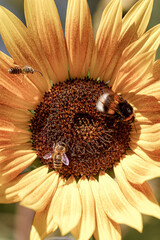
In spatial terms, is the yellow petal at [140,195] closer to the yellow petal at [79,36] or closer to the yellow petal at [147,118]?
the yellow petal at [147,118]

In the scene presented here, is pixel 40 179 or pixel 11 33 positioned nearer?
pixel 11 33

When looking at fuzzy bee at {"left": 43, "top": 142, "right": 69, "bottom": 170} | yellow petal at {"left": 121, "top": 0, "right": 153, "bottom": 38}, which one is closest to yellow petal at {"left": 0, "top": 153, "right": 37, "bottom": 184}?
fuzzy bee at {"left": 43, "top": 142, "right": 69, "bottom": 170}

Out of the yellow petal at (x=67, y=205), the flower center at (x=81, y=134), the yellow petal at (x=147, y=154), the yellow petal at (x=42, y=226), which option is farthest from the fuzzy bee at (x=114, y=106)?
the yellow petal at (x=42, y=226)

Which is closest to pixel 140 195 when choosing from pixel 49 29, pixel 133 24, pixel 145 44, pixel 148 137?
pixel 148 137

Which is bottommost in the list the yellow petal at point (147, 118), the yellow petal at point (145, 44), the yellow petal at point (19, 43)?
the yellow petal at point (147, 118)

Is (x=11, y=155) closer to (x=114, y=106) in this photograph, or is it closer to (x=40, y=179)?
(x=40, y=179)

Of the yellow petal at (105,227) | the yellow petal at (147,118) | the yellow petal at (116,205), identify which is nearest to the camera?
the yellow petal at (116,205)

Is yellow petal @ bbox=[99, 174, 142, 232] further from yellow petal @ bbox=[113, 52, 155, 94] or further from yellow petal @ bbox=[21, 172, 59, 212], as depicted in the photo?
yellow petal @ bbox=[113, 52, 155, 94]

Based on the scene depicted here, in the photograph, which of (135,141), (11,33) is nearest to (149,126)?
(135,141)
